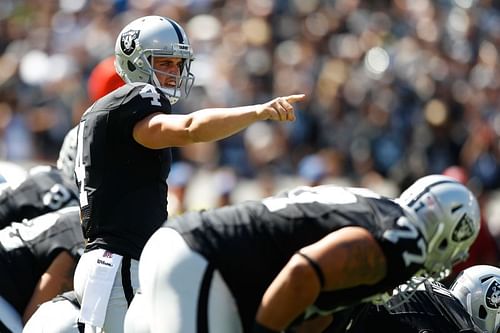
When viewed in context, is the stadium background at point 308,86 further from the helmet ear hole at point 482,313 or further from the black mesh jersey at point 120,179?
the black mesh jersey at point 120,179

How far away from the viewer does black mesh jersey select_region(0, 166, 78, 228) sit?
287 inches

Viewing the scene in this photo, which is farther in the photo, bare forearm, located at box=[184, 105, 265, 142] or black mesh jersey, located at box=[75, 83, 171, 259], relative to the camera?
black mesh jersey, located at box=[75, 83, 171, 259]

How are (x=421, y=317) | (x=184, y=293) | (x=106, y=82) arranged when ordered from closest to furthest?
(x=184, y=293)
(x=421, y=317)
(x=106, y=82)

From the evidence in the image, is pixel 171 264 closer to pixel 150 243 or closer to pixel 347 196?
pixel 150 243

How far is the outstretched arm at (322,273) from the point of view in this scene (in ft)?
15.0

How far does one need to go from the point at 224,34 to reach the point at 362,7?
188 cm

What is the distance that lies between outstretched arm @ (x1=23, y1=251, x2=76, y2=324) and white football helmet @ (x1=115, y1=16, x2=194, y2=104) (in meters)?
1.16

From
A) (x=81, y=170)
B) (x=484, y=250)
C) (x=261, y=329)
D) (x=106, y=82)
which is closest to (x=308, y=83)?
(x=484, y=250)

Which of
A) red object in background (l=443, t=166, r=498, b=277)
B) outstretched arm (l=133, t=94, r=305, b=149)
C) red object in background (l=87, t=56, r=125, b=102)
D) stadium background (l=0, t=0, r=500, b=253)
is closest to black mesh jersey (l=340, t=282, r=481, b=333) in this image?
outstretched arm (l=133, t=94, r=305, b=149)

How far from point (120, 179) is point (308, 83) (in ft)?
29.0

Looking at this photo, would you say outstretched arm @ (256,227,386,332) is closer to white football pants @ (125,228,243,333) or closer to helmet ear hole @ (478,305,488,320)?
white football pants @ (125,228,243,333)

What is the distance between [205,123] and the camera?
5066 mm

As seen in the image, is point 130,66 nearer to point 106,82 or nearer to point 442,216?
point 106,82

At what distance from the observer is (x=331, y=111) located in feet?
45.2
